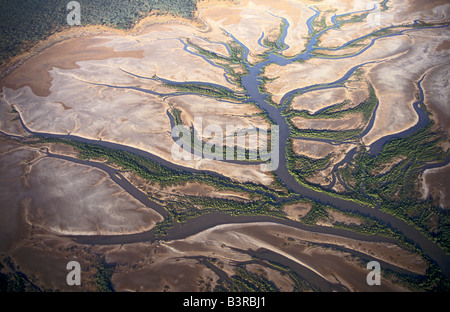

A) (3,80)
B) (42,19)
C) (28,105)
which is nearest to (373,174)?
(28,105)

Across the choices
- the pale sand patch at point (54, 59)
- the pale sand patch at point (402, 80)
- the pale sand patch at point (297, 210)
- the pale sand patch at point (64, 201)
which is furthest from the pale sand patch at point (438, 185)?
the pale sand patch at point (54, 59)

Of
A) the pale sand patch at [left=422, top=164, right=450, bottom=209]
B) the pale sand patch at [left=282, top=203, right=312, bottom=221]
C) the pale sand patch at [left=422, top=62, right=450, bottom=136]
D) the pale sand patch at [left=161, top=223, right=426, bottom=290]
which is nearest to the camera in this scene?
the pale sand patch at [left=161, top=223, right=426, bottom=290]

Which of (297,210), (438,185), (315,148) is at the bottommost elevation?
(297,210)

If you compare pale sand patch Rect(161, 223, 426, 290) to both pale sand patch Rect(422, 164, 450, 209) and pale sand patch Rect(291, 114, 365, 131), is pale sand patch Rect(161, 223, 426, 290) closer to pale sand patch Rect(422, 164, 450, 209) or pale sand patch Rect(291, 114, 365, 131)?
pale sand patch Rect(422, 164, 450, 209)

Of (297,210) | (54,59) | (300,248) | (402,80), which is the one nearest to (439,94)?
(402,80)

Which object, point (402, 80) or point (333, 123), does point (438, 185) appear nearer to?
point (333, 123)

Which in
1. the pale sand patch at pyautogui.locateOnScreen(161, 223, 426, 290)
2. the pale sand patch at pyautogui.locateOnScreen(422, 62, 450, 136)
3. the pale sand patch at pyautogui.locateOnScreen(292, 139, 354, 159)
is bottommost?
the pale sand patch at pyautogui.locateOnScreen(161, 223, 426, 290)

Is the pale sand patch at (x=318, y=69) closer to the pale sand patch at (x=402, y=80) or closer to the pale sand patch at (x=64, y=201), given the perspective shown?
the pale sand patch at (x=402, y=80)

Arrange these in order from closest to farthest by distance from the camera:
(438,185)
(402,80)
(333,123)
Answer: (438,185)
(333,123)
(402,80)

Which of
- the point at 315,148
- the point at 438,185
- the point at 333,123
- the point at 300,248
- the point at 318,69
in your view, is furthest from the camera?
the point at 318,69

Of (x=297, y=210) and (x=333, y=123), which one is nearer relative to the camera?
(x=297, y=210)

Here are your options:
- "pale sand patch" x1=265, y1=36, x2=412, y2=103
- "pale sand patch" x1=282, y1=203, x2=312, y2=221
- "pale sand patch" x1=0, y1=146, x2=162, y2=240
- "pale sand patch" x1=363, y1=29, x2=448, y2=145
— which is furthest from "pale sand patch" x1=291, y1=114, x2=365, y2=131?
"pale sand patch" x1=0, y1=146, x2=162, y2=240

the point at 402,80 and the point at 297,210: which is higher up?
the point at 402,80
